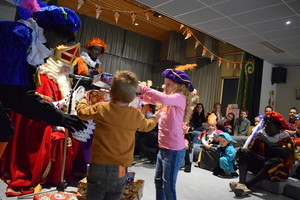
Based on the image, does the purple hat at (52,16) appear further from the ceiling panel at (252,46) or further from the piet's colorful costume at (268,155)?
the ceiling panel at (252,46)

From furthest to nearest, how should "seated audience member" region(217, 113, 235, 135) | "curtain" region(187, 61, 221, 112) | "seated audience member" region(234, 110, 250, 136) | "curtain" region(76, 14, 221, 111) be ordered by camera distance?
"curtain" region(187, 61, 221, 112), "curtain" region(76, 14, 221, 111), "seated audience member" region(234, 110, 250, 136), "seated audience member" region(217, 113, 235, 135)

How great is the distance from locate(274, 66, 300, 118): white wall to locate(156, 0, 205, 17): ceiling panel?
5228mm

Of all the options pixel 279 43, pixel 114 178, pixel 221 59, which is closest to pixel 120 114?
pixel 114 178

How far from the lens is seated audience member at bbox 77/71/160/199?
4.38 ft

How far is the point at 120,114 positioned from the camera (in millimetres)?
1359

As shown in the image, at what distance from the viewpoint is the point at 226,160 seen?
381 centimetres

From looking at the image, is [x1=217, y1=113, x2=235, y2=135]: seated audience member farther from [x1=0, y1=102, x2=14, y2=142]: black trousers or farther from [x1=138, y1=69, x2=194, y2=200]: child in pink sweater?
[x1=0, y1=102, x2=14, y2=142]: black trousers

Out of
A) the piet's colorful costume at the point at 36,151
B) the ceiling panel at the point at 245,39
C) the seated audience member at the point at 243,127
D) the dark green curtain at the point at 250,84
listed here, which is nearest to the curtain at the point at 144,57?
the dark green curtain at the point at 250,84

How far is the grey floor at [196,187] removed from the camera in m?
2.70

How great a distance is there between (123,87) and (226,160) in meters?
3.04

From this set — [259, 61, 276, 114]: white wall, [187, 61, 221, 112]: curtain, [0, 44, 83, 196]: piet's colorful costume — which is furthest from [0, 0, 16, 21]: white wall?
[259, 61, 276, 114]: white wall

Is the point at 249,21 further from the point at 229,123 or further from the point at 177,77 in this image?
the point at 177,77

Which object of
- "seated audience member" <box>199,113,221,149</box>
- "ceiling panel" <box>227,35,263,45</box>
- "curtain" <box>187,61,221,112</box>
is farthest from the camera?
"curtain" <box>187,61,221,112</box>

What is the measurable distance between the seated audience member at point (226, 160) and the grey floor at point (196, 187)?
175mm
